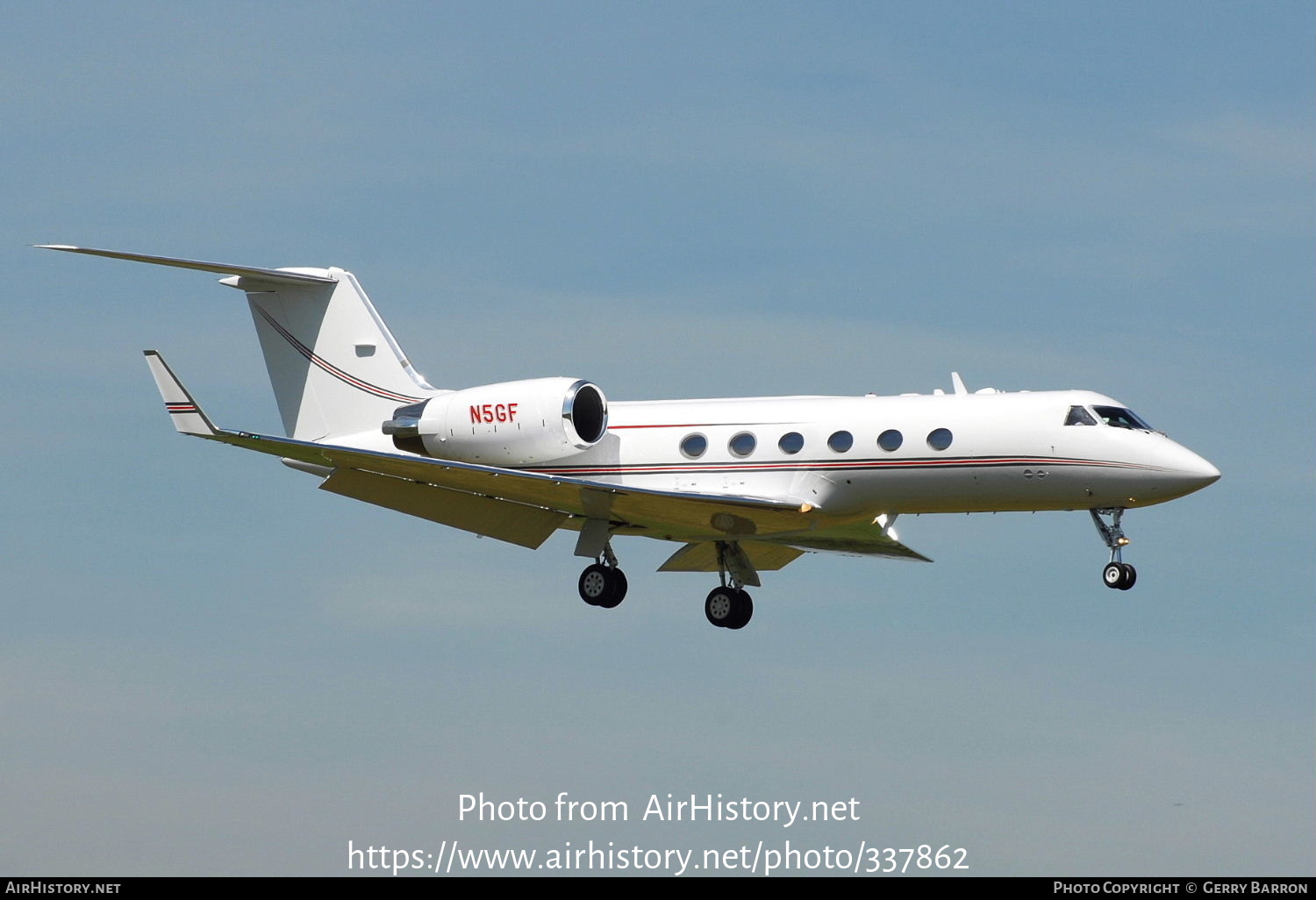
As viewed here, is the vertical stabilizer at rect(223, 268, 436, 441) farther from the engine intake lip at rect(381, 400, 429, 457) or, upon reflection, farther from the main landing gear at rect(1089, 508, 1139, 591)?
the main landing gear at rect(1089, 508, 1139, 591)

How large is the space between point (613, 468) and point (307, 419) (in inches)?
232

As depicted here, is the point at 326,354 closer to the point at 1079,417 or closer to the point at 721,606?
the point at 721,606

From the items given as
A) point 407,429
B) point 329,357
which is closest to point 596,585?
point 407,429

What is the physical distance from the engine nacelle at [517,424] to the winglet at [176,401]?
419cm

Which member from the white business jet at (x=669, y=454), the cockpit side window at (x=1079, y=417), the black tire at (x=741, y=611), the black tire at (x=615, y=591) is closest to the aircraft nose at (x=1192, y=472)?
the white business jet at (x=669, y=454)

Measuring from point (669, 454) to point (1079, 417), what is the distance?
6093 millimetres

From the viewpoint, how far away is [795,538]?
94.6 feet

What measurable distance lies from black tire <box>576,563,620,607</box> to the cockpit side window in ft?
24.1

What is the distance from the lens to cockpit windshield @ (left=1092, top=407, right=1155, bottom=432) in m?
25.6

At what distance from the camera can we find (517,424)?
2756cm

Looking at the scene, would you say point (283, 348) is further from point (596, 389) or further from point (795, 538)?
point (795, 538)

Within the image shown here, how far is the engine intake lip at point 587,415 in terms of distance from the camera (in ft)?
90.2

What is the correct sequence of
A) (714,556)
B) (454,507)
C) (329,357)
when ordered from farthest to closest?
1. (329,357)
2. (714,556)
3. (454,507)

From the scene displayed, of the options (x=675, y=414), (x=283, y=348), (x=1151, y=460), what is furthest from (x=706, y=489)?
(x=283, y=348)
